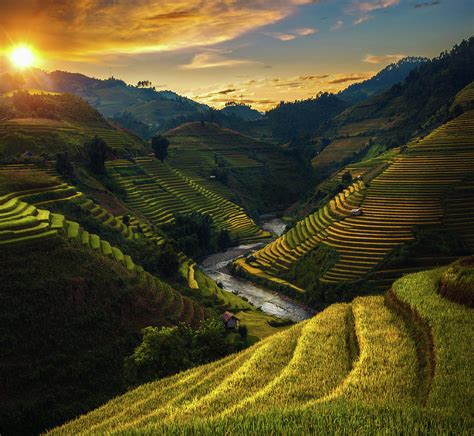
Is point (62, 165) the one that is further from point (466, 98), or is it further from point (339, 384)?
point (466, 98)

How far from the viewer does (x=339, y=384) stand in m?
20.3

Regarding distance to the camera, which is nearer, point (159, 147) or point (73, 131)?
point (73, 131)

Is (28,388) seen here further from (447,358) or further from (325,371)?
(447,358)

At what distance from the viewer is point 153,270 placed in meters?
65.9

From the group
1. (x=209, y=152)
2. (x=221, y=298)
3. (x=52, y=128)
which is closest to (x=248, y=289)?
(x=221, y=298)

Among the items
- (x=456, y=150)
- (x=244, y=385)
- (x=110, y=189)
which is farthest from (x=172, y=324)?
(x=456, y=150)

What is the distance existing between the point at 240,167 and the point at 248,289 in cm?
→ 9170

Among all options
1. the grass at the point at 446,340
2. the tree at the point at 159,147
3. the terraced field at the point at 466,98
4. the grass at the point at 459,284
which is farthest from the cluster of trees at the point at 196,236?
the terraced field at the point at 466,98

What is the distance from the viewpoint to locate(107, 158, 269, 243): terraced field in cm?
10125

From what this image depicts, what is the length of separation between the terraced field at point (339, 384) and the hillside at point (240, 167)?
107 metres

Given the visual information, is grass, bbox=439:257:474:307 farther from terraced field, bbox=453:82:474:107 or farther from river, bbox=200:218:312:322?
terraced field, bbox=453:82:474:107

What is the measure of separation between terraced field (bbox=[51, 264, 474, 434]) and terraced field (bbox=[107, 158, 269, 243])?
69790 millimetres

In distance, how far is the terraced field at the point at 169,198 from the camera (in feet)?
332

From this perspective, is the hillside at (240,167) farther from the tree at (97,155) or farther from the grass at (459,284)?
the grass at (459,284)
